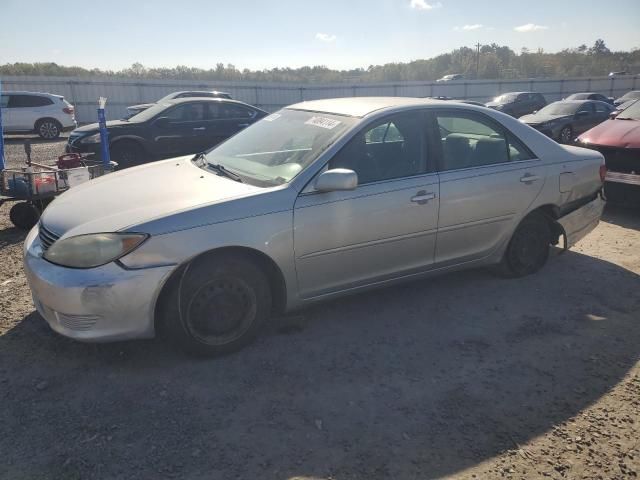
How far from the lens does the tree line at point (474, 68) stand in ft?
187

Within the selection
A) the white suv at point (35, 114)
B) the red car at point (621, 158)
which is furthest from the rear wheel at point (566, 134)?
the white suv at point (35, 114)

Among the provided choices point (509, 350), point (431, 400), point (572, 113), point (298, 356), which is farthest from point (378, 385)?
point (572, 113)

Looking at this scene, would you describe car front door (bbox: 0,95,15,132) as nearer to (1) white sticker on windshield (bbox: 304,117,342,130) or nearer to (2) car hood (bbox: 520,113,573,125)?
(2) car hood (bbox: 520,113,573,125)

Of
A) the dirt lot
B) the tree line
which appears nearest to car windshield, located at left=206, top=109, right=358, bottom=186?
the dirt lot

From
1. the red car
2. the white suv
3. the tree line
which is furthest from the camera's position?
the tree line

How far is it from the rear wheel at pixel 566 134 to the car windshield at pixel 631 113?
6908 mm

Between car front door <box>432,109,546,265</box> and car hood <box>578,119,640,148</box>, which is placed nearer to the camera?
car front door <box>432,109,546,265</box>

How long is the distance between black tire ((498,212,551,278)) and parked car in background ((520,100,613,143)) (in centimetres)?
1098

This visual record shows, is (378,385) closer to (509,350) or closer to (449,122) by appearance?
(509,350)

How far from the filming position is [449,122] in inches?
164

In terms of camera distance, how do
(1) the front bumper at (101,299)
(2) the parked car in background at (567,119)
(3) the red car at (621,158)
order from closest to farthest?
1. (1) the front bumper at (101,299)
2. (3) the red car at (621,158)
3. (2) the parked car in background at (567,119)

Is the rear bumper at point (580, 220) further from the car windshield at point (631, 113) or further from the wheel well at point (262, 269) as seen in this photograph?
the car windshield at point (631, 113)

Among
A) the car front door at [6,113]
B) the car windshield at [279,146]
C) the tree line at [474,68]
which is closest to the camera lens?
the car windshield at [279,146]

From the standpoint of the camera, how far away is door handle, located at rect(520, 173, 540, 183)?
439 centimetres
